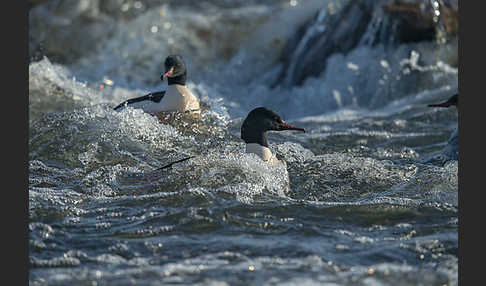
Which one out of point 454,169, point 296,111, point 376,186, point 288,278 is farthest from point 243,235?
point 296,111

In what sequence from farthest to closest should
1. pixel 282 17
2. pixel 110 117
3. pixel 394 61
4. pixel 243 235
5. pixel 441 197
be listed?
pixel 282 17 < pixel 394 61 < pixel 110 117 < pixel 441 197 < pixel 243 235

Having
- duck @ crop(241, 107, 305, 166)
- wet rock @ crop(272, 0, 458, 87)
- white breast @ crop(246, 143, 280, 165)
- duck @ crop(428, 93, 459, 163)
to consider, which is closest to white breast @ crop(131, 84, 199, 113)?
duck @ crop(241, 107, 305, 166)

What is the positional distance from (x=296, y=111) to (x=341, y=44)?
1526 mm

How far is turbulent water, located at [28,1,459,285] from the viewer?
225 inches

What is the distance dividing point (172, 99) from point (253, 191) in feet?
9.84

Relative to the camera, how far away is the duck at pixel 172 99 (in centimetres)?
984

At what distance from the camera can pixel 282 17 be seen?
17703mm

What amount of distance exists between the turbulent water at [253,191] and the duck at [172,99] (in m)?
0.21

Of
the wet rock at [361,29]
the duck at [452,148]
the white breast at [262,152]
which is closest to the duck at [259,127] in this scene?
the white breast at [262,152]

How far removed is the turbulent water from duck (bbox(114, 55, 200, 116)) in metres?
0.21

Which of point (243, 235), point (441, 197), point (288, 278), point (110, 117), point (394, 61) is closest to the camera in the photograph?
point (288, 278)

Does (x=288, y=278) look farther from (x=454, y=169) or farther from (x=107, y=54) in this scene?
(x=107, y=54)

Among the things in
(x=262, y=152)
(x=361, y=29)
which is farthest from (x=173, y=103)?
(x=361, y=29)

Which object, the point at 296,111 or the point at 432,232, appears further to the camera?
the point at 296,111
